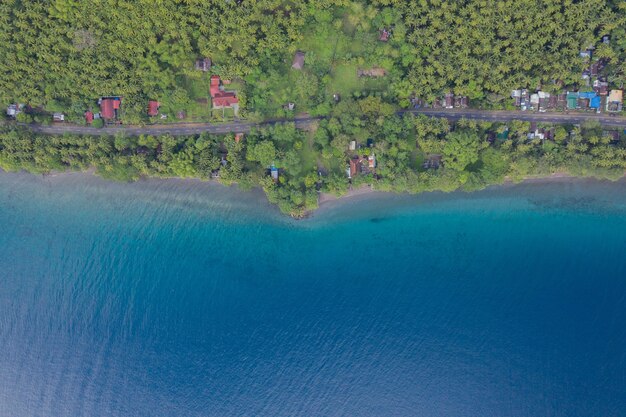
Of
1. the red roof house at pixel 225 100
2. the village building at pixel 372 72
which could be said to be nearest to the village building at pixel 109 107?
the red roof house at pixel 225 100

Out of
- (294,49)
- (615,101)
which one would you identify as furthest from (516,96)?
(294,49)

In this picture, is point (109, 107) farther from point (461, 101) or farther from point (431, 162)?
point (461, 101)

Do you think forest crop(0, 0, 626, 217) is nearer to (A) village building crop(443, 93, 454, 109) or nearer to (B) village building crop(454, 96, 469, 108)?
(B) village building crop(454, 96, 469, 108)

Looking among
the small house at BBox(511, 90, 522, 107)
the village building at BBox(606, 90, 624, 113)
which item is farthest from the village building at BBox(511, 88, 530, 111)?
the village building at BBox(606, 90, 624, 113)

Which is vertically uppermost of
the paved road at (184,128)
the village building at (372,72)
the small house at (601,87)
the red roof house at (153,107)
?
the village building at (372,72)

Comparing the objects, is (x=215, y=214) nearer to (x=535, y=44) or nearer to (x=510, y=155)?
(x=510, y=155)

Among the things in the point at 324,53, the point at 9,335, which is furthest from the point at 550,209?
the point at 9,335

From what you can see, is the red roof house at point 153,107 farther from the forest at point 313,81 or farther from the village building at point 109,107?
the village building at point 109,107
